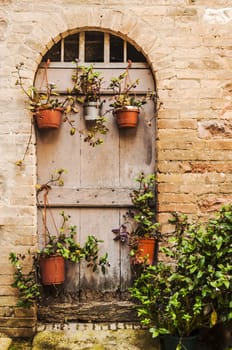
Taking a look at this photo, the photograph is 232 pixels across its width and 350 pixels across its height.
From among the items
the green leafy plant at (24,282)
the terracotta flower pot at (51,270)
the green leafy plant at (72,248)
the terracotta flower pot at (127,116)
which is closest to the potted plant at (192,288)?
the green leafy plant at (72,248)

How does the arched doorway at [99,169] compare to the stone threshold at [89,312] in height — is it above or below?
above

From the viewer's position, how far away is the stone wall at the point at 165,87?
13.5 feet

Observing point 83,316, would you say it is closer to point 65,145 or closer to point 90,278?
point 90,278

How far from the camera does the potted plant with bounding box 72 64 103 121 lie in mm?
4180

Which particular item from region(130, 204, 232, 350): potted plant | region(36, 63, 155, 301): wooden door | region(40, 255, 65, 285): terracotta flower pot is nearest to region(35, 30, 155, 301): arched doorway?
region(36, 63, 155, 301): wooden door

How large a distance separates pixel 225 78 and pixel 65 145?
1533 millimetres

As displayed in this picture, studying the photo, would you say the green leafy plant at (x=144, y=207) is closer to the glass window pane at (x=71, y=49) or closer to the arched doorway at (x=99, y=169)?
the arched doorway at (x=99, y=169)

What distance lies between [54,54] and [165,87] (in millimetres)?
1067

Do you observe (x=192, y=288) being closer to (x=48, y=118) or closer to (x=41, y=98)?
(x=48, y=118)

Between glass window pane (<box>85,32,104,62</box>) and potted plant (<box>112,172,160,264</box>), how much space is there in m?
1.14

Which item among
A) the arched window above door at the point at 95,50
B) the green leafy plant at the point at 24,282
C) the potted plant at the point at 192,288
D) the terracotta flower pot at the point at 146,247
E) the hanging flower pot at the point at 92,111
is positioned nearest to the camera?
the potted plant at the point at 192,288

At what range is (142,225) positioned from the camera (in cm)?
417

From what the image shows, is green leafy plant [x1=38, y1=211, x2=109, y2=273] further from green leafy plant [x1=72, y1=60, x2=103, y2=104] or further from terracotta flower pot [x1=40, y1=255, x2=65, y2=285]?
green leafy plant [x1=72, y1=60, x2=103, y2=104]

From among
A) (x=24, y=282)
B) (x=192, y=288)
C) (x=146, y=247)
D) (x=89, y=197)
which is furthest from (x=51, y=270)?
(x=192, y=288)
